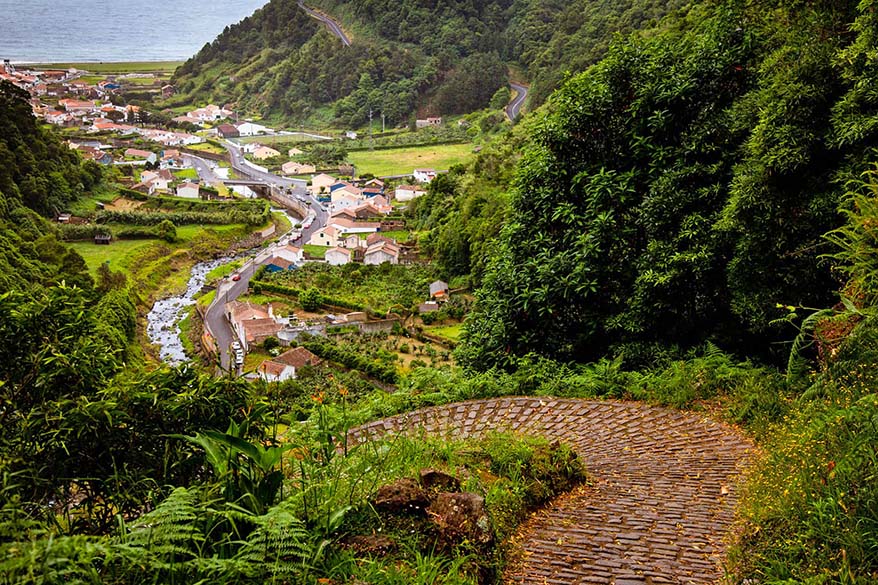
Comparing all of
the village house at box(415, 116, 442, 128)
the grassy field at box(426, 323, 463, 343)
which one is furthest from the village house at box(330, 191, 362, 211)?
the village house at box(415, 116, 442, 128)

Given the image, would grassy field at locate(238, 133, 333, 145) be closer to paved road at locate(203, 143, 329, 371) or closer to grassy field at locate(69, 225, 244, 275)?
paved road at locate(203, 143, 329, 371)

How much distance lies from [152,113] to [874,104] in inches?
3231

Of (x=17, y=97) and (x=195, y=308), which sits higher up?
(x=17, y=97)

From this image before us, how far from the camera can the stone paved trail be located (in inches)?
122

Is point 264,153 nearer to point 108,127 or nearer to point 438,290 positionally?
point 108,127

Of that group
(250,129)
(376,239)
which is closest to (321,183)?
(376,239)

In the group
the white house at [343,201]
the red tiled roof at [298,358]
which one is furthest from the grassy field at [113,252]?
the white house at [343,201]

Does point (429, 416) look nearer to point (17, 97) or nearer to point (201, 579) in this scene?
point (201, 579)

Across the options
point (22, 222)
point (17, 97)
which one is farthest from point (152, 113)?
point (22, 222)

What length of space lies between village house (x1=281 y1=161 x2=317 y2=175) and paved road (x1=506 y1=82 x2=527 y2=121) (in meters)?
18.1

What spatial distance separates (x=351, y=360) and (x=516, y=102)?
50.8 meters

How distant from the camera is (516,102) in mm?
67812

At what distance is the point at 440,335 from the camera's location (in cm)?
2469

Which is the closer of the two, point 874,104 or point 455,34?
point 874,104
